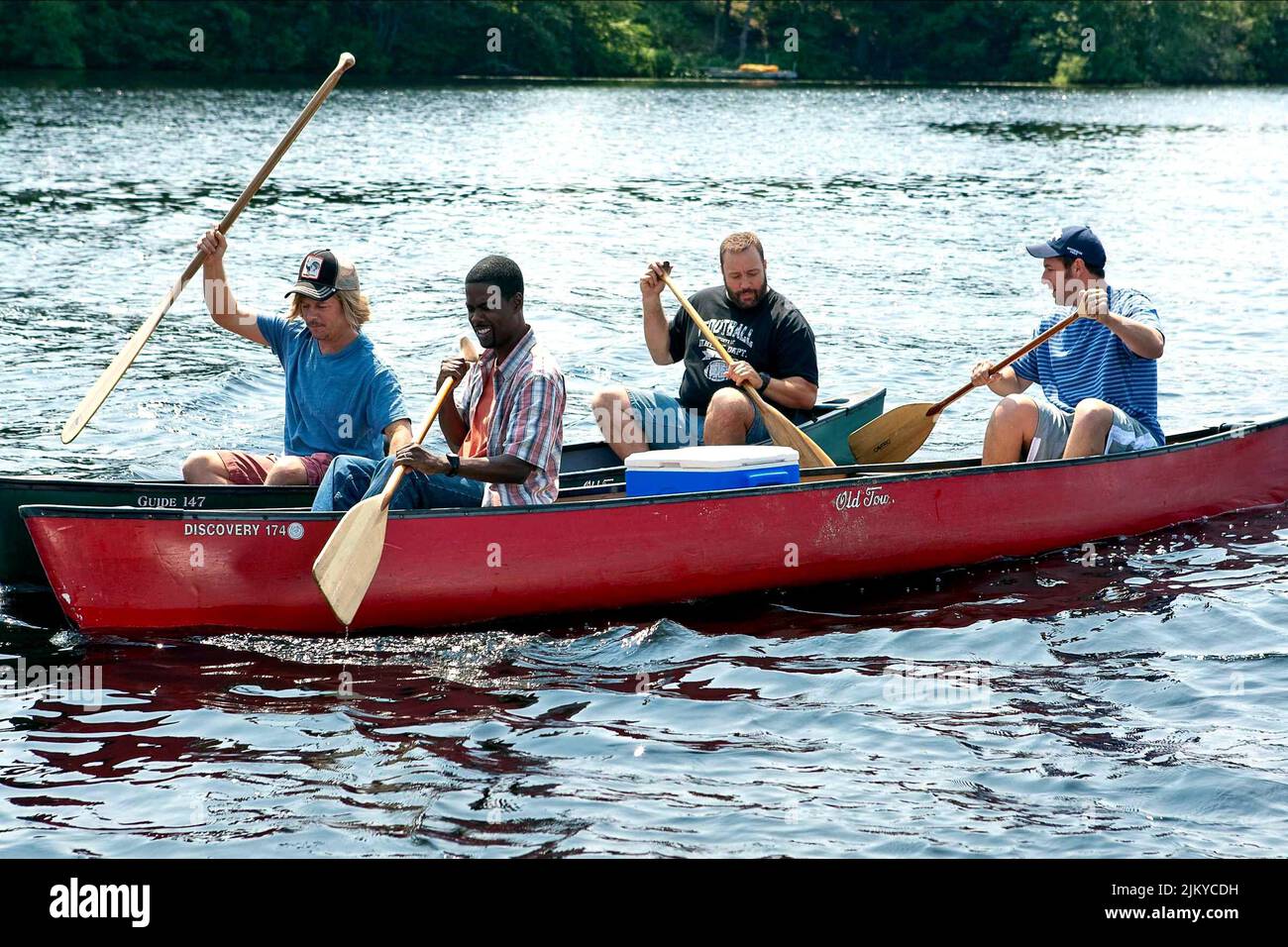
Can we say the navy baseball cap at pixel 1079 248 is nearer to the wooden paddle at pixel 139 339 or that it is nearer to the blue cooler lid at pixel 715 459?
the blue cooler lid at pixel 715 459

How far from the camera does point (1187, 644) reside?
712cm

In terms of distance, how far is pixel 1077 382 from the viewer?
8.38 meters

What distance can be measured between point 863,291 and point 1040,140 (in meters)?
21.2

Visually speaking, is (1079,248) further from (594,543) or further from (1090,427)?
(594,543)

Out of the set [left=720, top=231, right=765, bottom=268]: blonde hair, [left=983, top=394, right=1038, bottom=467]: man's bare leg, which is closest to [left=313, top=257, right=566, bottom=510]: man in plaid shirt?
[left=720, top=231, right=765, bottom=268]: blonde hair

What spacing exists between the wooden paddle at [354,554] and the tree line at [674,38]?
4450 centimetres

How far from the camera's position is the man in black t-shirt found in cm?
821

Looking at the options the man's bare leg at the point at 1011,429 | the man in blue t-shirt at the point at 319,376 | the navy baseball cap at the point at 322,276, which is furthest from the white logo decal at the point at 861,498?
the navy baseball cap at the point at 322,276

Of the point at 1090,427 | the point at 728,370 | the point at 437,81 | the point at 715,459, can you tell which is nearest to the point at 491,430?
the point at 715,459

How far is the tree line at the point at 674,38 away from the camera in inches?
1940

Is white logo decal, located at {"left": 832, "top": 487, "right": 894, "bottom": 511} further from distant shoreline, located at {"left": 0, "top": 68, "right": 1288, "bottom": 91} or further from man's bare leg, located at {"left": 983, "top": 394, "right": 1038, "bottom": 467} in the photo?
distant shoreline, located at {"left": 0, "top": 68, "right": 1288, "bottom": 91}

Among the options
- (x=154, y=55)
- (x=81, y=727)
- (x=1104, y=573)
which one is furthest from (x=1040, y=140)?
(x=81, y=727)

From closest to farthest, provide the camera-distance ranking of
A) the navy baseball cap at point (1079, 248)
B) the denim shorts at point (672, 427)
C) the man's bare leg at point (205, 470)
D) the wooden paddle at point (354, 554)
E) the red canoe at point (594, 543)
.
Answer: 1. the wooden paddle at point (354, 554)
2. the red canoe at point (594, 543)
3. the man's bare leg at point (205, 470)
4. the navy baseball cap at point (1079, 248)
5. the denim shorts at point (672, 427)

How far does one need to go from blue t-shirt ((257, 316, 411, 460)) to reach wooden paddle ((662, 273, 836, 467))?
1766 mm
